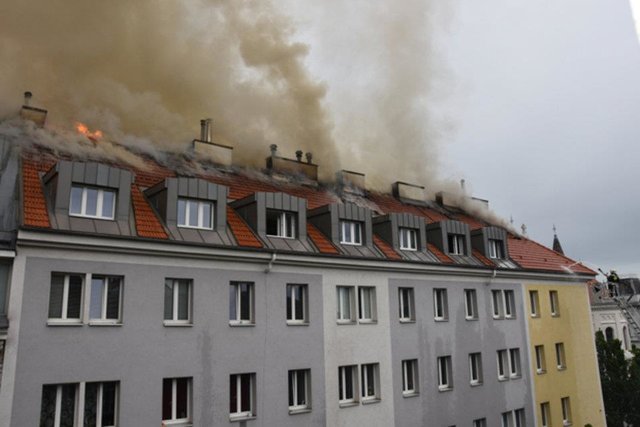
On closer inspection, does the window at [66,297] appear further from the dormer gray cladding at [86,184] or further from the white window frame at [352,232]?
the white window frame at [352,232]

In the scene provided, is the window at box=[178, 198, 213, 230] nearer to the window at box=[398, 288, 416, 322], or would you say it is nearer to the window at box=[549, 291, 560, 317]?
the window at box=[398, 288, 416, 322]

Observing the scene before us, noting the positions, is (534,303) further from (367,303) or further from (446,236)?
(367,303)

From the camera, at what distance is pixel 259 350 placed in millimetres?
17484

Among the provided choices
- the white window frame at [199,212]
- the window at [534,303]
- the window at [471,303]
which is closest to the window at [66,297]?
the white window frame at [199,212]

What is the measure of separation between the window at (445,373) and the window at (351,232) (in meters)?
6.24

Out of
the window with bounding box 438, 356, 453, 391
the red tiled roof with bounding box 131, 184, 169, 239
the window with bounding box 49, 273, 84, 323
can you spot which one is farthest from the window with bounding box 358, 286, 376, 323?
the window with bounding box 49, 273, 84, 323

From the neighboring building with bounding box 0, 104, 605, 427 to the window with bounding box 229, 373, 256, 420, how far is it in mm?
52

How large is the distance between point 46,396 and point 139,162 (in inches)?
389

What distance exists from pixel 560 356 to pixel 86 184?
24729 mm

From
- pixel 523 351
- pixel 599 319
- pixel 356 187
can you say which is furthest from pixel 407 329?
pixel 599 319

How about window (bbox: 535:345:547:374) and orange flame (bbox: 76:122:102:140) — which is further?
window (bbox: 535:345:547:374)

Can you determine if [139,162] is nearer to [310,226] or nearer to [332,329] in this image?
[310,226]

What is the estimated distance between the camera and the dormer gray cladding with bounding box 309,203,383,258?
21281 millimetres

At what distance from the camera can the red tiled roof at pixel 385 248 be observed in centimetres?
2205
